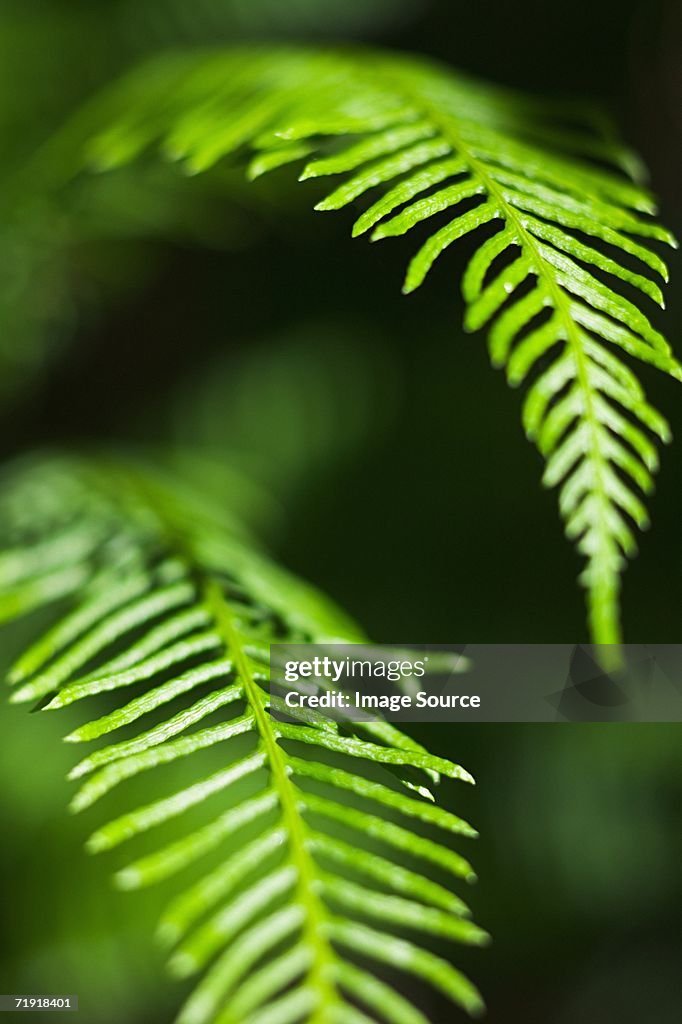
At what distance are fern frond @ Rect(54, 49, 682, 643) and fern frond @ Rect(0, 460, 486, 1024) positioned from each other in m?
0.16

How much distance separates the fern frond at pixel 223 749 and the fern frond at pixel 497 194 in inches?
6.3

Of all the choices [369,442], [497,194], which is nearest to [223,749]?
[369,442]

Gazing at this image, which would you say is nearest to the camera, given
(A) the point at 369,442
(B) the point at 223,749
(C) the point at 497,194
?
(C) the point at 497,194

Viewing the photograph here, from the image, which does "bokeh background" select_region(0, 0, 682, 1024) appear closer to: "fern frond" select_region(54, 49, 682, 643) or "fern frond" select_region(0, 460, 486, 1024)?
"fern frond" select_region(0, 460, 486, 1024)

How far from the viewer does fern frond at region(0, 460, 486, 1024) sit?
0.37 metres

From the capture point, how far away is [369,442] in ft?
4.15

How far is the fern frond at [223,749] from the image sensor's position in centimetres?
37

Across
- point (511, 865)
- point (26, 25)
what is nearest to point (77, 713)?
point (511, 865)

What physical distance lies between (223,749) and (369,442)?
1.53 feet

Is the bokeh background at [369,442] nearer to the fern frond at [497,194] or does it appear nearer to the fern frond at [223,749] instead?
the fern frond at [223,749]

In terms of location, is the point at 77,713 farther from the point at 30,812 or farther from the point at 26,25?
the point at 26,25

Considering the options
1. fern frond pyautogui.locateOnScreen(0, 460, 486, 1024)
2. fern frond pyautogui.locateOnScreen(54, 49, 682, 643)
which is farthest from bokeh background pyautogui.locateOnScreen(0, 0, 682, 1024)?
fern frond pyautogui.locateOnScreen(54, 49, 682, 643)

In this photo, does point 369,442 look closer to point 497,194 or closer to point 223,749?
point 223,749

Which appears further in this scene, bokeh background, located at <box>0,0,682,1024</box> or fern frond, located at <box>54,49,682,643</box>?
bokeh background, located at <box>0,0,682,1024</box>
